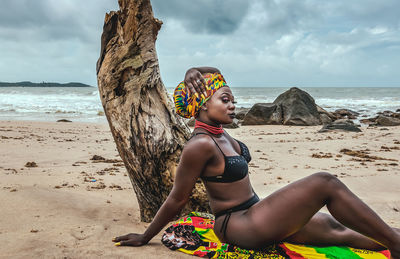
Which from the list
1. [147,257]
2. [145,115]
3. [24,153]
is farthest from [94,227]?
[24,153]

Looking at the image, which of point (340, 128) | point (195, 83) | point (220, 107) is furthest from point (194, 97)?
point (340, 128)

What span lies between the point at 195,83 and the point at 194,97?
0.11m

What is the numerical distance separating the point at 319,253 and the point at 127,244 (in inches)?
61.7

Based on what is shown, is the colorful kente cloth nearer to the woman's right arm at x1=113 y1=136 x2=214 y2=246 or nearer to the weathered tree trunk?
the woman's right arm at x1=113 y1=136 x2=214 y2=246

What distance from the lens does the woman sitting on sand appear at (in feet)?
7.67

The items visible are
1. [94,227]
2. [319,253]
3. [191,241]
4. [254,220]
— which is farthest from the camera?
[94,227]

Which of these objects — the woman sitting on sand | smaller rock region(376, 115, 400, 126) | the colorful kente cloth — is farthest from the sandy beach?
smaller rock region(376, 115, 400, 126)

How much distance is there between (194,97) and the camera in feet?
8.92

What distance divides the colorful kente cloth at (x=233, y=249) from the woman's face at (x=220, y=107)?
1.02 meters

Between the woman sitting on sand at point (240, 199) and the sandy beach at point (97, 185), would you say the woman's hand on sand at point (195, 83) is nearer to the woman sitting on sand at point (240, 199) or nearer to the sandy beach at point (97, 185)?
the woman sitting on sand at point (240, 199)

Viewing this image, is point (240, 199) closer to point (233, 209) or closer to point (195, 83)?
point (233, 209)

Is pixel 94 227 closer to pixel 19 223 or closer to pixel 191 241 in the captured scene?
pixel 19 223

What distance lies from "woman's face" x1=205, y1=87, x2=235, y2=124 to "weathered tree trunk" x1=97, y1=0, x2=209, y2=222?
3.37 ft

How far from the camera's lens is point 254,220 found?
251cm
